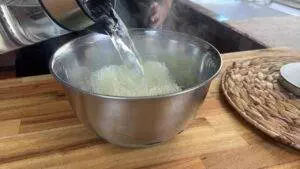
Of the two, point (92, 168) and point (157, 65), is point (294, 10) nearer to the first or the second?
point (157, 65)

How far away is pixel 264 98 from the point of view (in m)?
0.59

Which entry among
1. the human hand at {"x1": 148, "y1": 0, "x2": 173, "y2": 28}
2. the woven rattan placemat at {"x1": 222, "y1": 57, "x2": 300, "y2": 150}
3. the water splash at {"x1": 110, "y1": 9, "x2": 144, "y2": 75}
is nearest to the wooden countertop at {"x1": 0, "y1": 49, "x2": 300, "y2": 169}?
the woven rattan placemat at {"x1": 222, "y1": 57, "x2": 300, "y2": 150}

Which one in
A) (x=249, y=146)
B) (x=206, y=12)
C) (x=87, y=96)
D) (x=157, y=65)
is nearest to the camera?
(x=87, y=96)

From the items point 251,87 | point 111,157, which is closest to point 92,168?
point 111,157

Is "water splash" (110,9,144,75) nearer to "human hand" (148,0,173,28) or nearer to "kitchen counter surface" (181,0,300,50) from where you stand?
"human hand" (148,0,173,28)

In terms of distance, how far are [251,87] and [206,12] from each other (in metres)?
0.60

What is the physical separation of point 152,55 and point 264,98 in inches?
10.1

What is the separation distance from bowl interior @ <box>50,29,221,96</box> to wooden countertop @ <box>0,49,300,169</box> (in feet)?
0.25

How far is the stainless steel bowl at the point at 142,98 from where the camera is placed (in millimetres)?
389

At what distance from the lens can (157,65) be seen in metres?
0.61

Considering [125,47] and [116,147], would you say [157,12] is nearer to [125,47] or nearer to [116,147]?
[125,47]

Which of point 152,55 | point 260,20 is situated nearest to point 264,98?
point 152,55

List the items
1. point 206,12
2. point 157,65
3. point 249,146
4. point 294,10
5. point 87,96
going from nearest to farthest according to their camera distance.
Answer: point 87,96 < point 249,146 < point 157,65 < point 206,12 < point 294,10

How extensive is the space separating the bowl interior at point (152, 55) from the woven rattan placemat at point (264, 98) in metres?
0.10
